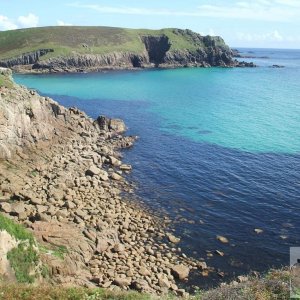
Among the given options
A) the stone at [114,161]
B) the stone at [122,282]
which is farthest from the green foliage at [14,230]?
the stone at [114,161]

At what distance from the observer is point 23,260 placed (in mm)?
29672

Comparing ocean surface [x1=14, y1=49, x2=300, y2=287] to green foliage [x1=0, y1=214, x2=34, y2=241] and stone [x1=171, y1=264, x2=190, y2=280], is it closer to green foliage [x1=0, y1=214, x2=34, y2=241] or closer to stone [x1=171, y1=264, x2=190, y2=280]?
stone [x1=171, y1=264, x2=190, y2=280]

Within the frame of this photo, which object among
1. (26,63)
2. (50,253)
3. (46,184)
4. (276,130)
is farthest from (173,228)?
(26,63)

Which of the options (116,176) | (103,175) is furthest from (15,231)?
(116,176)

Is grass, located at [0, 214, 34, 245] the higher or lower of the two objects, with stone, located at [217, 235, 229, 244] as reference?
higher

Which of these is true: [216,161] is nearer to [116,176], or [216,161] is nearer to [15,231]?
[116,176]

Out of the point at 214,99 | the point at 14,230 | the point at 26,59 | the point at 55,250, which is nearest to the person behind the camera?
the point at 14,230

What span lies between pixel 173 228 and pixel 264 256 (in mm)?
10433

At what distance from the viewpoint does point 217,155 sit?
6644 centimetres

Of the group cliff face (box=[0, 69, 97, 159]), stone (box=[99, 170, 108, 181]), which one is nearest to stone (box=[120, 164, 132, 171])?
stone (box=[99, 170, 108, 181])

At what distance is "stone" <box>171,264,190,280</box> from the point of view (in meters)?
36.6

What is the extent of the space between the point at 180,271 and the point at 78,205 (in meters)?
16.3

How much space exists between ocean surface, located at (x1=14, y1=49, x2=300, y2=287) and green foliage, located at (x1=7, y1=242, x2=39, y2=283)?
15.2 metres

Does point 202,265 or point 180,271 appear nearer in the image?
point 180,271
